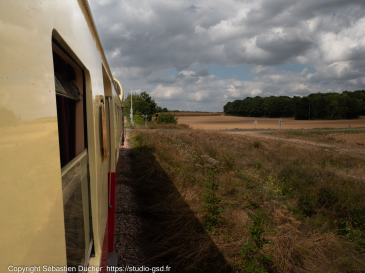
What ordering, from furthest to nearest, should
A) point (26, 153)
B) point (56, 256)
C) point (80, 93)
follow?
point (80, 93) < point (56, 256) < point (26, 153)

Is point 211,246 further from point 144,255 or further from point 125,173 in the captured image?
point 125,173

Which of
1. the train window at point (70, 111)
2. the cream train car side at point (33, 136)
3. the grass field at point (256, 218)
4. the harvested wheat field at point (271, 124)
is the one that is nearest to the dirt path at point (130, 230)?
the grass field at point (256, 218)

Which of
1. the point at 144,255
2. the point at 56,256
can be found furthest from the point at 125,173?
the point at 56,256

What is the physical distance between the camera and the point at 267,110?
3403 inches

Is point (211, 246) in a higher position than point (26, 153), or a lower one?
lower

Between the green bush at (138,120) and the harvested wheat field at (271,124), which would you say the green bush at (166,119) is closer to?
the green bush at (138,120)

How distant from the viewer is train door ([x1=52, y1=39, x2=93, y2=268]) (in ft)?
3.72

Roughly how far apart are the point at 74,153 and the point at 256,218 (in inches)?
107

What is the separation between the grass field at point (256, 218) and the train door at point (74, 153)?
2.51 m

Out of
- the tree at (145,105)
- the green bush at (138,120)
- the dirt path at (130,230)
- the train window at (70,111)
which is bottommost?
the dirt path at (130,230)

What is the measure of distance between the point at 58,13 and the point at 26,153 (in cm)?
57

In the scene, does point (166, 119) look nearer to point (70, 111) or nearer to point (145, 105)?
point (145, 105)

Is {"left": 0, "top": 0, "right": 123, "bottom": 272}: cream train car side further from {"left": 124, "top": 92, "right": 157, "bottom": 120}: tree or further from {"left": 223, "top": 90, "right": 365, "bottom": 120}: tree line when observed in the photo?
{"left": 223, "top": 90, "right": 365, "bottom": 120}: tree line

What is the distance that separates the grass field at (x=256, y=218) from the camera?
11.5 ft
